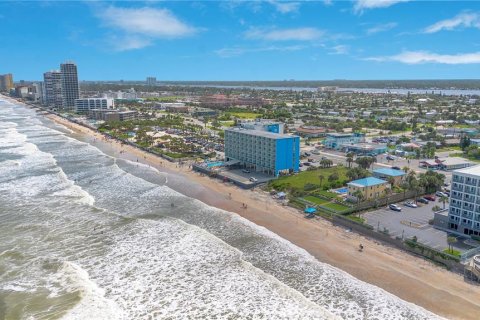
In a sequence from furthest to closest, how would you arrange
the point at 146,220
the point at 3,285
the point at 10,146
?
1. the point at 10,146
2. the point at 146,220
3. the point at 3,285

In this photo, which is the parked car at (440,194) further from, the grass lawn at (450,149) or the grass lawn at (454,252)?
the grass lawn at (450,149)

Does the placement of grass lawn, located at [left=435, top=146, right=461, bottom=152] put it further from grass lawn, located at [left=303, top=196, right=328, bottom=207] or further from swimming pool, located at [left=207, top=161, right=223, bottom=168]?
swimming pool, located at [left=207, top=161, right=223, bottom=168]

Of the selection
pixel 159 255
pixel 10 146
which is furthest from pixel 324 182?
pixel 10 146

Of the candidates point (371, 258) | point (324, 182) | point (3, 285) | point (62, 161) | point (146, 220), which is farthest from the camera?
point (62, 161)

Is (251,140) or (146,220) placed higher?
(251,140)

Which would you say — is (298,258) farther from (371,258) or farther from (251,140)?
(251,140)
